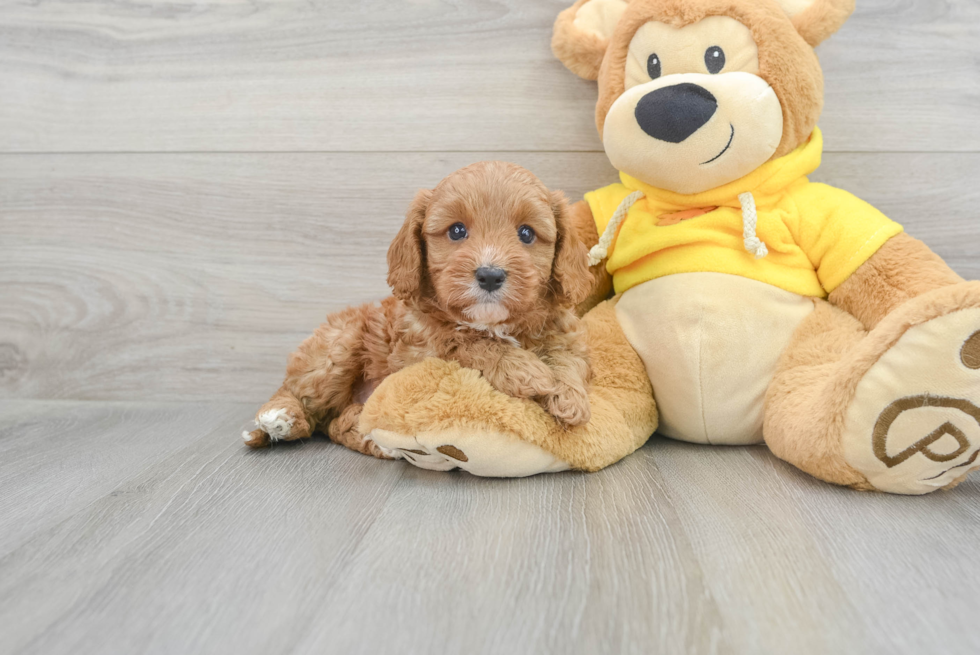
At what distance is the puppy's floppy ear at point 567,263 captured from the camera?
1291 millimetres

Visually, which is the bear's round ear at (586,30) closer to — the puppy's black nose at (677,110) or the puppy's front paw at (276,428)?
the puppy's black nose at (677,110)

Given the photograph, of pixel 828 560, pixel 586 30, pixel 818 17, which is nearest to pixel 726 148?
pixel 818 17

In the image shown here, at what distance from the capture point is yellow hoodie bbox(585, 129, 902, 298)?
137 centimetres

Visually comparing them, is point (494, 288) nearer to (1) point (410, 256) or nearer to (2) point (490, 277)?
(2) point (490, 277)

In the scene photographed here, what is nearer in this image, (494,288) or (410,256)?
(494,288)

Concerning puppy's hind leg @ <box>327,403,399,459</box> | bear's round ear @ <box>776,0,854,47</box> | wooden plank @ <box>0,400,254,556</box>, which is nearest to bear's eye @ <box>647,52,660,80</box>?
bear's round ear @ <box>776,0,854,47</box>

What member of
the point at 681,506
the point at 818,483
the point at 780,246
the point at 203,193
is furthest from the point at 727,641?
the point at 203,193

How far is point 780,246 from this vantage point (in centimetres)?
139

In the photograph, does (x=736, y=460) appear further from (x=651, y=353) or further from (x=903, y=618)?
(x=903, y=618)

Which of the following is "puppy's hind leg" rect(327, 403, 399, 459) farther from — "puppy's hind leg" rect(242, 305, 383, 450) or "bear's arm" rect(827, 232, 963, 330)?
"bear's arm" rect(827, 232, 963, 330)

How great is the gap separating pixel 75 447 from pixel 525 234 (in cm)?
122

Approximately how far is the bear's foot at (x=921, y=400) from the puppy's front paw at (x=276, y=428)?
115cm

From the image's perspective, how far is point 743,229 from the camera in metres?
1.40

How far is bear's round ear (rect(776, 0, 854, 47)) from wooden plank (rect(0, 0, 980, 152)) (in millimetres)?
275
